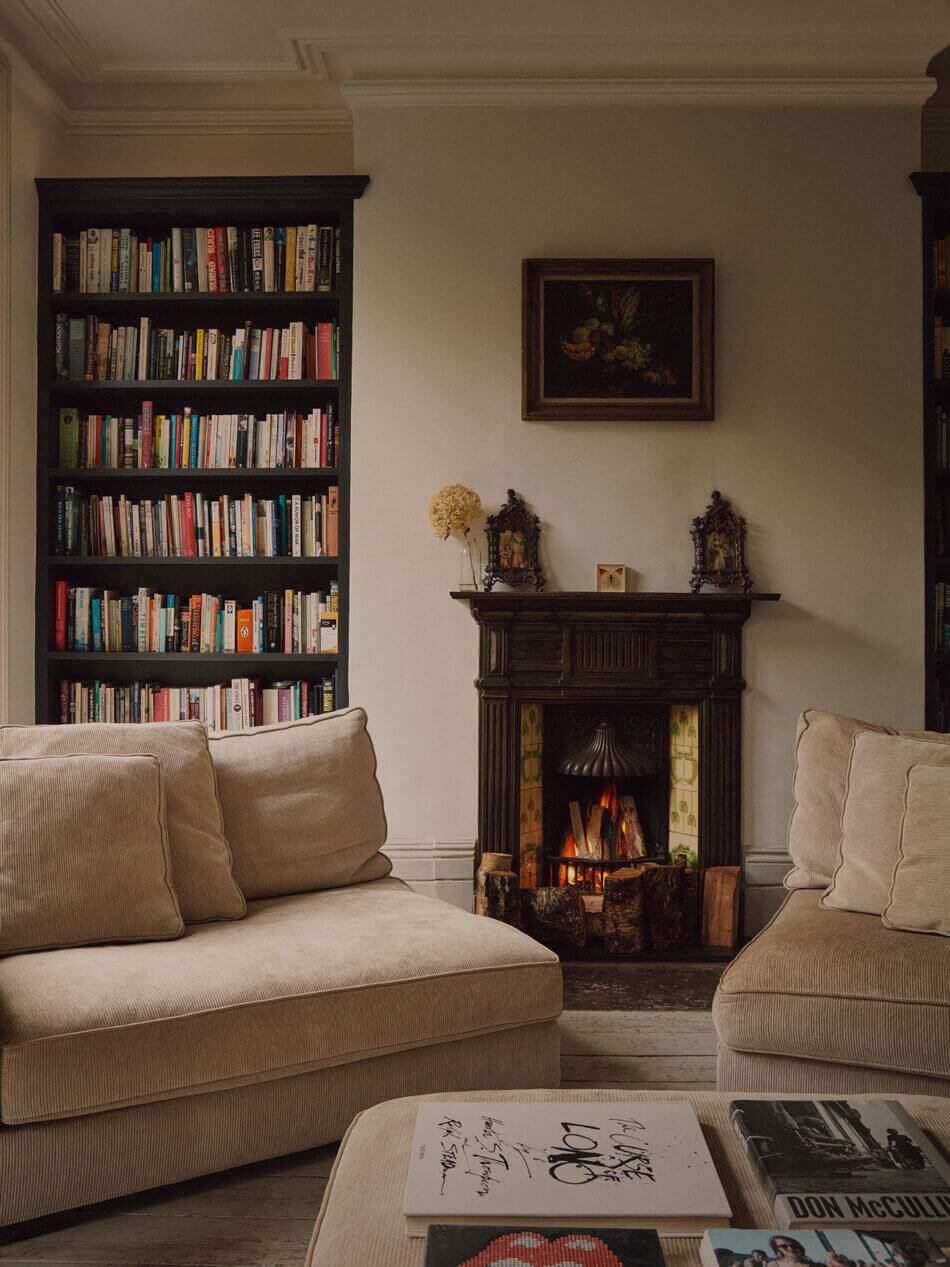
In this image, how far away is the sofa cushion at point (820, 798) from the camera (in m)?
2.49

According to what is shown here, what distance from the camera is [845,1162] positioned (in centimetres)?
127

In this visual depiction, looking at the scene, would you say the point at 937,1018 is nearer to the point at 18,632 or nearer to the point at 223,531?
the point at 223,531

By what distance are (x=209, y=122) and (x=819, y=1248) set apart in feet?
13.7

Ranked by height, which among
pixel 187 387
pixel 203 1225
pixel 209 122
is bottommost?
pixel 203 1225

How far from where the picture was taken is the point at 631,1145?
1315mm

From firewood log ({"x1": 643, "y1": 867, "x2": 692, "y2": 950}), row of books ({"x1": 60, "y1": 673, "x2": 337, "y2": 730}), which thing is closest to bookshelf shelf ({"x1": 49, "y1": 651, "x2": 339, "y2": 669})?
row of books ({"x1": 60, "y1": 673, "x2": 337, "y2": 730})

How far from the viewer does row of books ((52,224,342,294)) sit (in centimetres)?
372

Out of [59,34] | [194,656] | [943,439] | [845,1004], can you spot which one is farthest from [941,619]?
[59,34]

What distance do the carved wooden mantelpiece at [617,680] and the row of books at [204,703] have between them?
2.21 feet

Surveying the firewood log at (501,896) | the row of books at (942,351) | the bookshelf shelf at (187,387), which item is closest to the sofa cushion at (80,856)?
the firewood log at (501,896)

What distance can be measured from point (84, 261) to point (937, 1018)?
3689 mm

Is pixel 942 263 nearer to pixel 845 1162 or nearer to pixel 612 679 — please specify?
pixel 612 679

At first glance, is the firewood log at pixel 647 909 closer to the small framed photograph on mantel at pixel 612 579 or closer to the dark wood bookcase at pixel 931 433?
the small framed photograph on mantel at pixel 612 579

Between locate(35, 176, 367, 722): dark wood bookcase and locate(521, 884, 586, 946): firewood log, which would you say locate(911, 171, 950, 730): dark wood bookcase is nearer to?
locate(521, 884, 586, 946): firewood log
